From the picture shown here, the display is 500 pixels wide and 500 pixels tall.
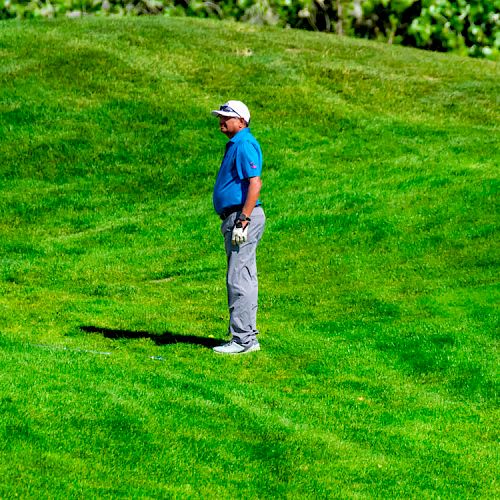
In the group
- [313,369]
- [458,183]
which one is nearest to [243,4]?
[458,183]

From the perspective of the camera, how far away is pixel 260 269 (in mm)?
17078

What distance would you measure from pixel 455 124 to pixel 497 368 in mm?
14141

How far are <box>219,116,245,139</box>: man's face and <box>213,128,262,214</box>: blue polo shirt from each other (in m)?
0.05

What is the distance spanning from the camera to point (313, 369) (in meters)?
11.6

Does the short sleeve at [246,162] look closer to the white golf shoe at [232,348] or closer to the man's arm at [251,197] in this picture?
the man's arm at [251,197]

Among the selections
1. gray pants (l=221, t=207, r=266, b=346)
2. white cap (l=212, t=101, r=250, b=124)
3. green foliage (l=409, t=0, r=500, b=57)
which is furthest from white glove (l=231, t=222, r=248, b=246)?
green foliage (l=409, t=0, r=500, b=57)

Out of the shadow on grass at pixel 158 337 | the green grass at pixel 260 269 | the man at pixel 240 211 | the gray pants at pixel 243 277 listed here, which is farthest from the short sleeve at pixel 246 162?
the shadow on grass at pixel 158 337

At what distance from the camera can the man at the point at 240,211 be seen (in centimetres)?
1130

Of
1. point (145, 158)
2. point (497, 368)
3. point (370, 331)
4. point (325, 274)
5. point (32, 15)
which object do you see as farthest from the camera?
point (32, 15)

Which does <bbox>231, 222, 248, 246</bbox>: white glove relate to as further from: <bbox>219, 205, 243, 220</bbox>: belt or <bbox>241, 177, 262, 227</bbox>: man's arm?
<bbox>219, 205, 243, 220</bbox>: belt

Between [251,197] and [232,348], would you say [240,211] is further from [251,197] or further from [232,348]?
[232,348]

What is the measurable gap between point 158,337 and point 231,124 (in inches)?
109

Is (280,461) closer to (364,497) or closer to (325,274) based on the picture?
(364,497)

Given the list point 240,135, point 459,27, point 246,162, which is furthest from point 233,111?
point 459,27
